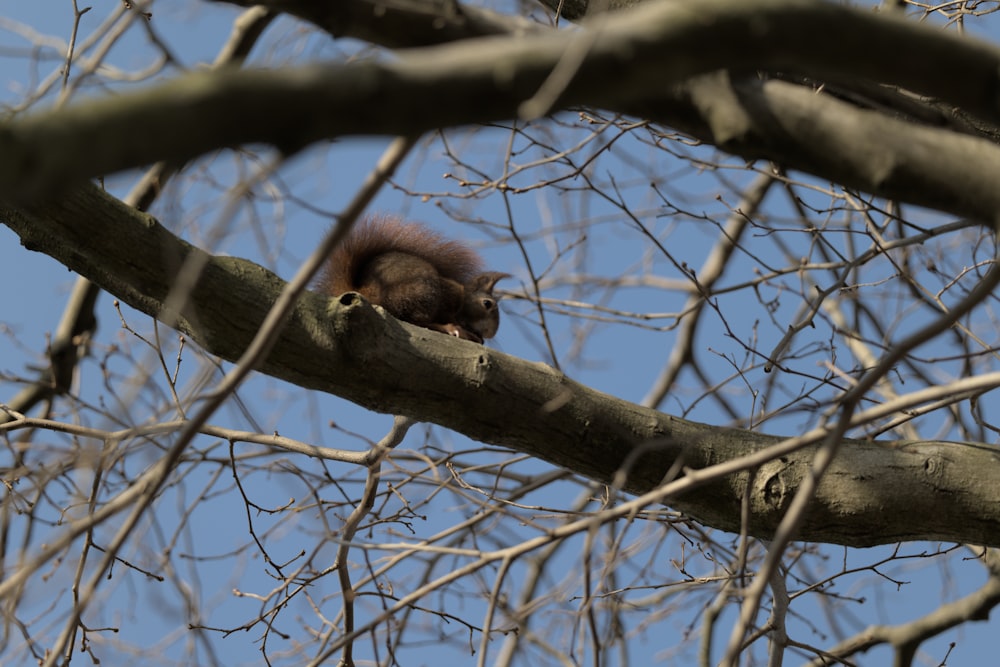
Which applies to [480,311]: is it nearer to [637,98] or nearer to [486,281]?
[486,281]

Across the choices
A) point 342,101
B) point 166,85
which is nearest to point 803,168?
point 342,101

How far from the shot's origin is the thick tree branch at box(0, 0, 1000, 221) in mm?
1100

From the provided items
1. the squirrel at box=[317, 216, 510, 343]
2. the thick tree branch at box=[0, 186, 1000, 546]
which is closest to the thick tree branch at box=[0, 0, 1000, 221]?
the thick tree branch at box=[0, 186, 1000, 546]

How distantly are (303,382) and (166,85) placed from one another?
134cm

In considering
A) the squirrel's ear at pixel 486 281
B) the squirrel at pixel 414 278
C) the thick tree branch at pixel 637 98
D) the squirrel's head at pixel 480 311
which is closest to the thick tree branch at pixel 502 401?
the thick tree branch at pixel 637 98

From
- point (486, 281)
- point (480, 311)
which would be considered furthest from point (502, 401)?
point (486, 281)

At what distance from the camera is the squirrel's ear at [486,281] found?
181 inches

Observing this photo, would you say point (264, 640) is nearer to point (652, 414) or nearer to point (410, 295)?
point (652, 414)

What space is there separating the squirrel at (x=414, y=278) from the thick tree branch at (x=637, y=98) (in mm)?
2241

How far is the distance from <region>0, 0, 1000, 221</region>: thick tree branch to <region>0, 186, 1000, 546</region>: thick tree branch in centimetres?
79

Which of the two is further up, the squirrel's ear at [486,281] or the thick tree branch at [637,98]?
the squirrel's ear at [486,281]

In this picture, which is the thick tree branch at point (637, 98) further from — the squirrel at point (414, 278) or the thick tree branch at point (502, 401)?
the squirrel at point (414, 278)

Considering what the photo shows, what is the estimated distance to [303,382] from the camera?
241cm

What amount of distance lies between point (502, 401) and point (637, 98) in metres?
1.18
